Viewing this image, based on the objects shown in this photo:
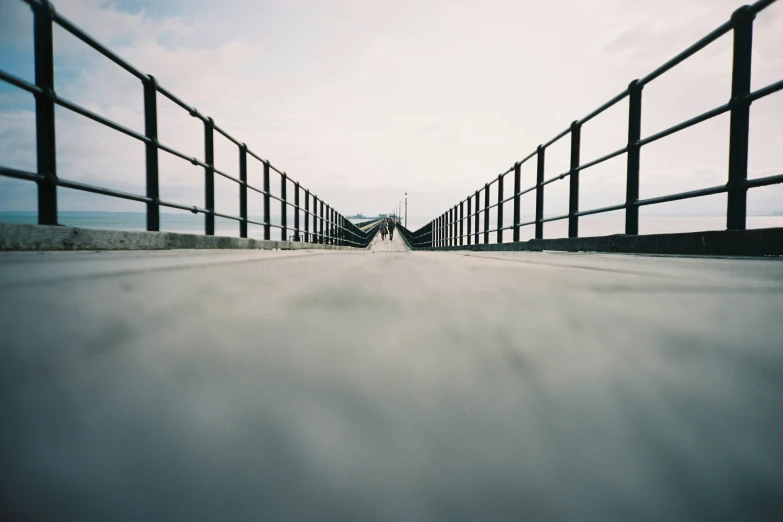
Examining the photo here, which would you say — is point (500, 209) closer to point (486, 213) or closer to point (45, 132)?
point (486, 213)

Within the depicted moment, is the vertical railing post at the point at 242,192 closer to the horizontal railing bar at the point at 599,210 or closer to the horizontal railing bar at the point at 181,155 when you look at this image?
the horizontal railing bar at the point at 181,155

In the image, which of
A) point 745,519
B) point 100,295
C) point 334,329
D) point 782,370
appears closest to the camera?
point 745,519

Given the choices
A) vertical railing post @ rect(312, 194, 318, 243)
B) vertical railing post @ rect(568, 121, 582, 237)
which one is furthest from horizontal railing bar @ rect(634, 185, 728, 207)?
vertical railing post @ rect(312, 194, 318, 243)

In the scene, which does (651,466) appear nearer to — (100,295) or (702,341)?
(702,341)

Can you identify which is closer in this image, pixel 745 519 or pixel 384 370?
pixel 745 519

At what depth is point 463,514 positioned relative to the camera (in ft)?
0.68

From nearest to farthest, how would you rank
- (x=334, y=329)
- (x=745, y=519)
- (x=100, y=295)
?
1. (x=745, y=519)
2. (x=334, y=329)
3. (x=100, y=295)

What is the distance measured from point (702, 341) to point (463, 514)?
11.8 inches

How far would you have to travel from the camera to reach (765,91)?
1852 millimetres

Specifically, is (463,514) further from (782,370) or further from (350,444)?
(782,370)

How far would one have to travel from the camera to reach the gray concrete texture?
212 mm

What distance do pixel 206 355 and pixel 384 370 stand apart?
144mm

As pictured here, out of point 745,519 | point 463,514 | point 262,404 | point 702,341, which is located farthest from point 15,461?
point 702,341

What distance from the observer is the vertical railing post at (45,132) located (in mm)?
Result: 1960
